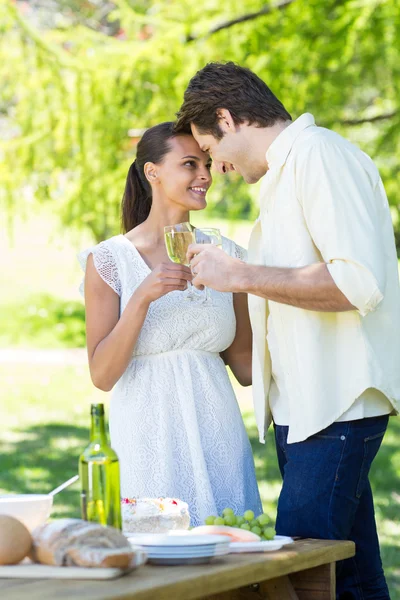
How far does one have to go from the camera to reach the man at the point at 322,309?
2.31 metres

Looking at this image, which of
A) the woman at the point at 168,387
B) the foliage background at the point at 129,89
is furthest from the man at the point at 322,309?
the foliage background at the point at 129,89

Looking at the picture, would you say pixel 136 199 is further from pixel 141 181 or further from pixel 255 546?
pixel 255 546

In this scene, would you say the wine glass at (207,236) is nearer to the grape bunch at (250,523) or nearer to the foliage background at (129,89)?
the grape bunch at (250,523)

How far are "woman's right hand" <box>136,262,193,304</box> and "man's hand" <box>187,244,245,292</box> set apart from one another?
191 mm

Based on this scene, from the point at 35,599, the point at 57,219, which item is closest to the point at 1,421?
the point at 57,219

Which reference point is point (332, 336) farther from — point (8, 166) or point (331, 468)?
point (8, 166)

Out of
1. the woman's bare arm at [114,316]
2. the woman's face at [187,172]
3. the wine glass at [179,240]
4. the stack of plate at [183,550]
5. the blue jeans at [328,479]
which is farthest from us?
the woman's face at [187,172]

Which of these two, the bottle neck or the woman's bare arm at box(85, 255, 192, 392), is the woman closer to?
the woman's bare arm at box(85, 255, 192, 392)

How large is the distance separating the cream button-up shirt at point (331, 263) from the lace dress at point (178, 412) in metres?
0.47

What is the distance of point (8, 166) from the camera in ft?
26.0

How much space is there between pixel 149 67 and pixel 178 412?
4801mm

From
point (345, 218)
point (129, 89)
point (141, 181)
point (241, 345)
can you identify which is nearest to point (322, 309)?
point (345, 218)

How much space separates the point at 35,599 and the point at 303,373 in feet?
3.17

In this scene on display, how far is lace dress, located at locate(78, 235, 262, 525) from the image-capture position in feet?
9.59
